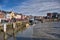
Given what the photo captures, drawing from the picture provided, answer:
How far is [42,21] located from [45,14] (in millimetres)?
148

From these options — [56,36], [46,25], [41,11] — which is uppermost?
[41,11]

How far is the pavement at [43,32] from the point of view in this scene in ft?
12.0

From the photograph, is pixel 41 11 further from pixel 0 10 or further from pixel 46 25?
pixel 0 10

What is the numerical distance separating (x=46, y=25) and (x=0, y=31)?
96 cm

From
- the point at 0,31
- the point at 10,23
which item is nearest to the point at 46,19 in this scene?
the point at 10,23

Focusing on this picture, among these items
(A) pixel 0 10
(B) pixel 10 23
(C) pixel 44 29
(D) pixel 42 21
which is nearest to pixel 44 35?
(C) pixel 44 29

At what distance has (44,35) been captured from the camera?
386 centimetres

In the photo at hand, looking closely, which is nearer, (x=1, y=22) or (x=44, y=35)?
(x=1, y=22)

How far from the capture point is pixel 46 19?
3.52m

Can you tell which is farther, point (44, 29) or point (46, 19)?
point (44, 29)

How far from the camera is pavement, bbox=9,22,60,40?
3.67m

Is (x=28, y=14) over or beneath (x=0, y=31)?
over

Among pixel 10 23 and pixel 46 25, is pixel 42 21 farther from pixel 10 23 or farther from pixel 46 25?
pixel 10 23

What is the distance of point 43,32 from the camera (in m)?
3.76
